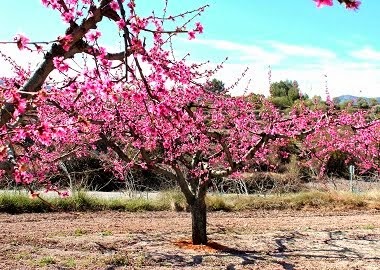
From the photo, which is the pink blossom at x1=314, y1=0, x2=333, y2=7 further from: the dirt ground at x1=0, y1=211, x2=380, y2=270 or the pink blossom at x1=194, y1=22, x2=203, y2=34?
the dirt ground at x1=0, y1=211, x2=380, y2=270

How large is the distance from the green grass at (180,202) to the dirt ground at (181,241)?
60 cm

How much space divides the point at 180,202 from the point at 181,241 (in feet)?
14.5

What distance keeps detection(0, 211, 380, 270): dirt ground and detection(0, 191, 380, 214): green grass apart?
23.7 inches

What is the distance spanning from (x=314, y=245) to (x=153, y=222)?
3.94 m

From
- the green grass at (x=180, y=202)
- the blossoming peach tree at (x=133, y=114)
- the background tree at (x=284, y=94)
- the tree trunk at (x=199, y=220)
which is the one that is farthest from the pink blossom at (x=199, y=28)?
A: the background tree at (x=284, y=94)

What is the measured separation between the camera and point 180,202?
13133mm

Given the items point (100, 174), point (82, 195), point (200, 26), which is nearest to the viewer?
point (200, 26)

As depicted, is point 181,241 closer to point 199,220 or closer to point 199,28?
point 199,220

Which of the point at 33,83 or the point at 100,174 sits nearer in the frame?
the point at 33,83

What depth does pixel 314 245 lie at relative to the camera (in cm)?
855

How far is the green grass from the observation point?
479 inches

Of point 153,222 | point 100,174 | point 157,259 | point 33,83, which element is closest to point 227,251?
point 157,259

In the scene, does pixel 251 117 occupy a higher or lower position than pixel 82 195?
higher

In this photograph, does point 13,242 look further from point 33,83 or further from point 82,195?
point 33,83
